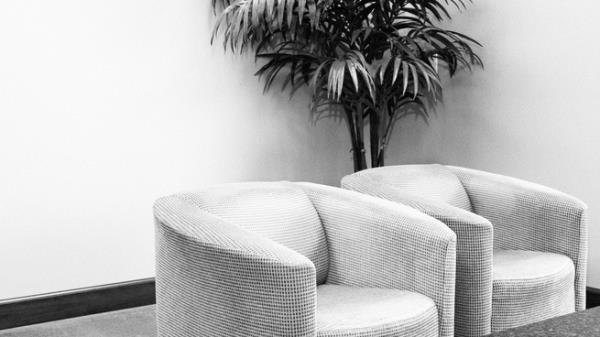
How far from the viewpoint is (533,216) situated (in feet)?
9.42

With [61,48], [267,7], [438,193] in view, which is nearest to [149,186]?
[61,48]

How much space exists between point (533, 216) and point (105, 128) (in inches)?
73.2

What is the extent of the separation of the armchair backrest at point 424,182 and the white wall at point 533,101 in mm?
733

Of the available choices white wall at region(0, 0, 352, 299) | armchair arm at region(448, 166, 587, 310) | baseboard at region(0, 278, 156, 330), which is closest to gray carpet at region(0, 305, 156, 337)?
baseboard at region(0, 278, 156, 330)

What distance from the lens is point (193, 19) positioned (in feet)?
12.0

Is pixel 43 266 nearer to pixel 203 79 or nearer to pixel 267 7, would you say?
pixel 203 79

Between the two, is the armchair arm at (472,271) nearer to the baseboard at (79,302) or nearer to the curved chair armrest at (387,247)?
the curved chair armrest at (387,247)

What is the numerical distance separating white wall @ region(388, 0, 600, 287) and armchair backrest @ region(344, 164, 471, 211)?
733mm

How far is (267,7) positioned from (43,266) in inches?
58.5

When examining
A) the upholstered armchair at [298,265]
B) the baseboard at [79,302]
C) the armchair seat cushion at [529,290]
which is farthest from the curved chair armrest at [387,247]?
the baseboard at [79,302]

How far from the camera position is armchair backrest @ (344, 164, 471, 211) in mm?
2947

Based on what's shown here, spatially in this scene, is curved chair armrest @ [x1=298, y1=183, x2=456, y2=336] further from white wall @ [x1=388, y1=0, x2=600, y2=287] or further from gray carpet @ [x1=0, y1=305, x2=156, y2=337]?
white wall @ [x1=388, y1=0, x2=600, y2=287]

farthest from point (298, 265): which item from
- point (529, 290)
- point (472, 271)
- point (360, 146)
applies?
point (360, 146)

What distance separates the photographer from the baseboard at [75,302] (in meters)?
3.29
